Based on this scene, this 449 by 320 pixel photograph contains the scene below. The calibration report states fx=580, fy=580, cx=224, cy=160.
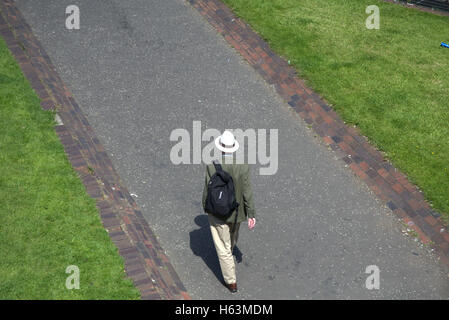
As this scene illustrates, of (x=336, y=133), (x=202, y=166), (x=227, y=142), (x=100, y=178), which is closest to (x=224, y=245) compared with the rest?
(x=227, y=142)

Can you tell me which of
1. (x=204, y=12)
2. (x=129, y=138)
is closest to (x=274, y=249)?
(x=129, y=138)

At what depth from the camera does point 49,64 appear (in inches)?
466

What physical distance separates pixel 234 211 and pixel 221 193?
15.3 inches

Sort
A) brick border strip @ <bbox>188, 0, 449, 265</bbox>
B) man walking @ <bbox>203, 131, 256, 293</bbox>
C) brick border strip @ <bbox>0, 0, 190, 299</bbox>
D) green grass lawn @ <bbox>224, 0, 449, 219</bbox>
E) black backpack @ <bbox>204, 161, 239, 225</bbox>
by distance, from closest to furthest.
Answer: black backpack @ <bbox>204, 161, 239, 225</bbox> < man walking @ <bbox>203, 131, 256, 293</bbox> < brick border strip @ <bbox>0, 0, 190, 299</bbox> < brick border strip @ <bbox>188, 0, 449, 265</bbox> < green grass lawn @ <bbox>224, 0, 449, 219</bbox>

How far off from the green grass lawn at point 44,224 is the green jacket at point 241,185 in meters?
1.68

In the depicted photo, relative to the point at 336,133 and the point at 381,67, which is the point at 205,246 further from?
the point at 381,67

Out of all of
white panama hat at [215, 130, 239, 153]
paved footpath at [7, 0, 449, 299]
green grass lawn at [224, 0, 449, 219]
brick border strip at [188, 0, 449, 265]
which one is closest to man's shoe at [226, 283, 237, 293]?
paved footpath at [7, 0, 449, 299]

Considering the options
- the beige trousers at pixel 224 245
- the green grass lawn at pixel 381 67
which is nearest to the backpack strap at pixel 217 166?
the beige trousers at pixel 224 245

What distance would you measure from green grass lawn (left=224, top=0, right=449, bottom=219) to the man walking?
12.0 feet

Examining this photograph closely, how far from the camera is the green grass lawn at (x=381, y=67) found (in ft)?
33.8

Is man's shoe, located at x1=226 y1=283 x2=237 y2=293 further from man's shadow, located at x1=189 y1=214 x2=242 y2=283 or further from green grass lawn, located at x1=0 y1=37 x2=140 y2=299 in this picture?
green grass lawn, located at x1=0 y1=37 x2=140 y2=299

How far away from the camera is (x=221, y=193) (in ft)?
23.5

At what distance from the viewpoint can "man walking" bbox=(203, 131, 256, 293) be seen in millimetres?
7262

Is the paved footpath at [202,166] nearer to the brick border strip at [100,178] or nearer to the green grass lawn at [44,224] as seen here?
the brick border strip at [100,178]
